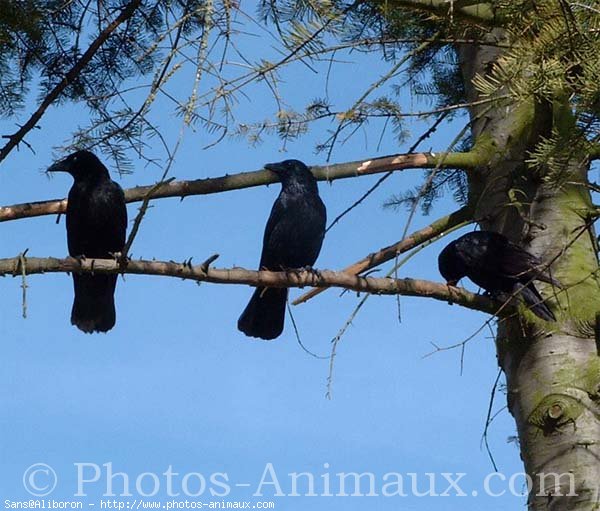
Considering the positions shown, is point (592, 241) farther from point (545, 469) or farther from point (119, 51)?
point (119, 51)

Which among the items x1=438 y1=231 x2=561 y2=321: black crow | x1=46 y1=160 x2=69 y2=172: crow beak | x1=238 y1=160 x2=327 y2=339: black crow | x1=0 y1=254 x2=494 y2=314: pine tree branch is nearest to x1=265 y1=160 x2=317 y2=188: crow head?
x1=238 y1=160 x2=327 y2=339: black crow

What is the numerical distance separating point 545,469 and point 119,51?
272 cm

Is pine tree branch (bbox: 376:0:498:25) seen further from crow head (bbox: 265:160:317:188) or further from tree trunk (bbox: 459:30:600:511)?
crow head (bbox: 265:160:317:188)

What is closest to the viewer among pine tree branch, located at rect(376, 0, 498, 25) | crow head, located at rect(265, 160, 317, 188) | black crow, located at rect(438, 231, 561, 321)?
pine tree branch, located at rect(376, 0, 498, 25)

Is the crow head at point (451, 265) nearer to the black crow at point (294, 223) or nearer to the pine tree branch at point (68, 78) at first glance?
the black crow at point (294, 223)

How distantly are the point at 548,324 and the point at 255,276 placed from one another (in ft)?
3.97

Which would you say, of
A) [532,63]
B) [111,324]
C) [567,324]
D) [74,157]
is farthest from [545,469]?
[74,157]

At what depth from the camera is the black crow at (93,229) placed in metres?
5.36

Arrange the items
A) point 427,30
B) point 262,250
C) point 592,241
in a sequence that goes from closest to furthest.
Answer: point 592,241
point 427,30
point 262,250

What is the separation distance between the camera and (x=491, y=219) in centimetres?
456

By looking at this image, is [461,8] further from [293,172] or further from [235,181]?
[293,172]

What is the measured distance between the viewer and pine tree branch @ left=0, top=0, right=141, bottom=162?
4.15 m

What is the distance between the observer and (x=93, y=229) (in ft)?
17.9

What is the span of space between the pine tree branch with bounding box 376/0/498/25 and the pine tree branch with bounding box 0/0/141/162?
1.24 m
